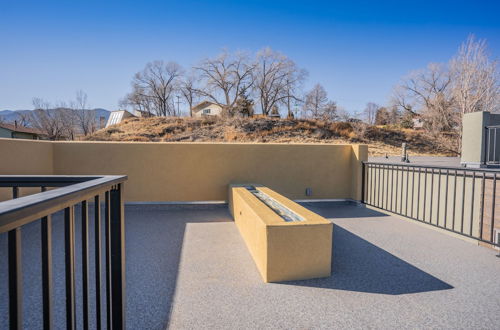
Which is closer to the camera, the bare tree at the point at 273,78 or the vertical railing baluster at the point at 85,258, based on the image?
the vertical railing baluster at the point at 85,258

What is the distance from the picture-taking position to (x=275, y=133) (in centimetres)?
2350

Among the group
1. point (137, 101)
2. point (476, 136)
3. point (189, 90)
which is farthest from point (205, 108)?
point (476, 136)

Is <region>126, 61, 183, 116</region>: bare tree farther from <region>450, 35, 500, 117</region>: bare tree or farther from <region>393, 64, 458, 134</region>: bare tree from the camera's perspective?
<region>450, 35, 500, 117</region>: bare tree

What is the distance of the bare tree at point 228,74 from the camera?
30234 millimetres

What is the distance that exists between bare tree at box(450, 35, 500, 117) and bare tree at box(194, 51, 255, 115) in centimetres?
1862

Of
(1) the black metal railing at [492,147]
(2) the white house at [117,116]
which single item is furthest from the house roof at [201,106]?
(1) the black metal railing at [492,147]

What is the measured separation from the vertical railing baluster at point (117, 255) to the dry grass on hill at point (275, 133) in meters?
20.9

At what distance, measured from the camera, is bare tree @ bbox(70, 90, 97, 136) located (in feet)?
89.6

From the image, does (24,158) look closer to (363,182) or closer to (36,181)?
(36,181)

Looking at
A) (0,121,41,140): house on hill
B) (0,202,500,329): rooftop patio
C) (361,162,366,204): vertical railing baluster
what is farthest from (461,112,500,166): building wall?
(0,121,41,140): house on hill

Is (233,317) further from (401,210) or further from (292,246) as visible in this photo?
(401,210)

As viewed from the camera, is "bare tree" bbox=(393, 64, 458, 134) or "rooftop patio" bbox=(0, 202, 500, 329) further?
"bare tree" bbox=(393, 64, 458, 134)

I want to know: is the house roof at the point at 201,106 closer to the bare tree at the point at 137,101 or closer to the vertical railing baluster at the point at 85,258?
the bare tree at the point at 137,101

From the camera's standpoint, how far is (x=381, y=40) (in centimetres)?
1836
